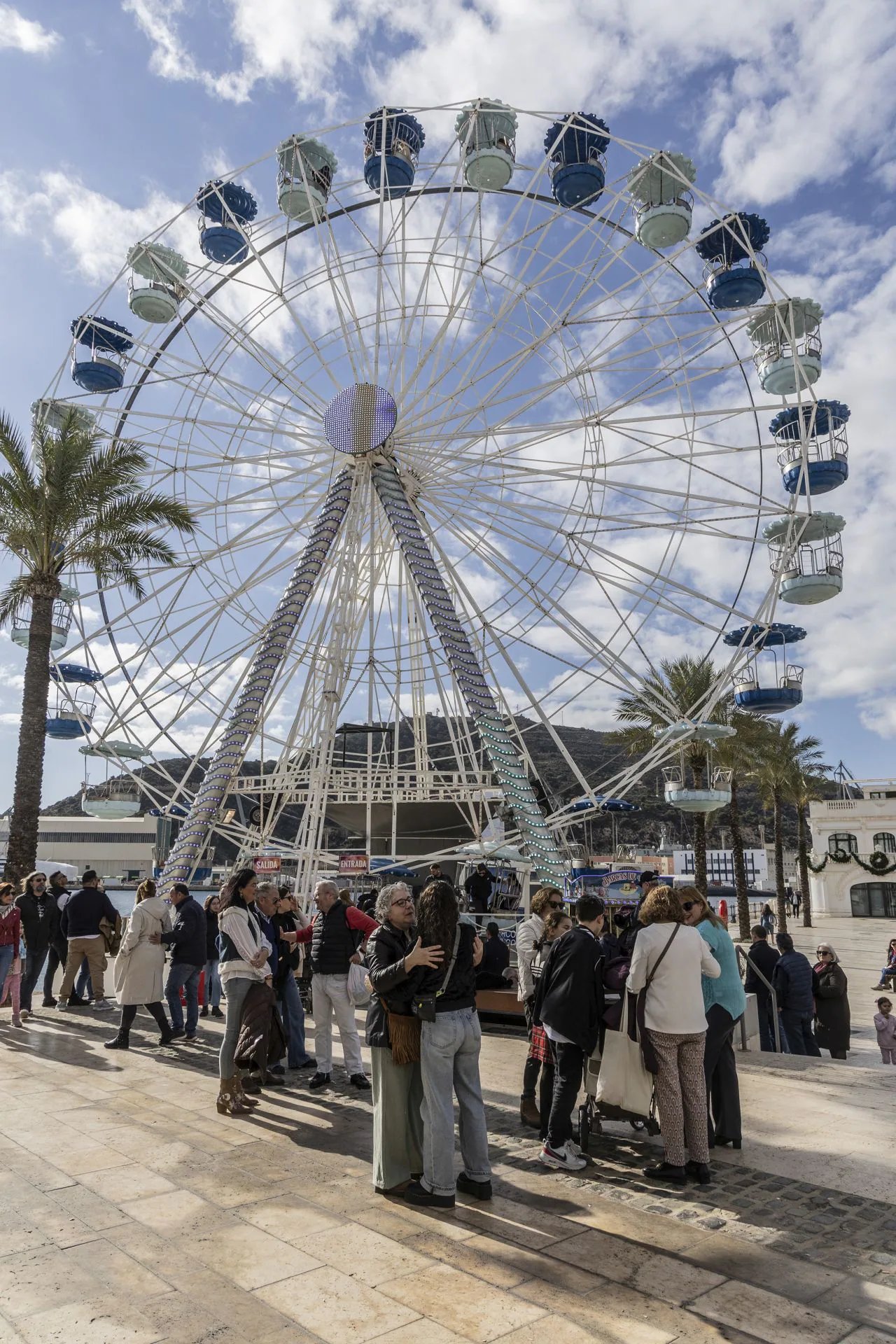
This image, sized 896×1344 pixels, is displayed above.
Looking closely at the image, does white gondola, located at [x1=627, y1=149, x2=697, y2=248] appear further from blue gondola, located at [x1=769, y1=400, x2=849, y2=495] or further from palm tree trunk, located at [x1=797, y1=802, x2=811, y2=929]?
palm tree trunk, located at [x1=797, y1=802, x2=811, y2=929]

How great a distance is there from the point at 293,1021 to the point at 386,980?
3.99m

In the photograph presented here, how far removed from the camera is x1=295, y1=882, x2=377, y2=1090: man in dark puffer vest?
7.21 metres

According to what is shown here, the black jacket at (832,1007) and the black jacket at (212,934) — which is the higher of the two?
the black jacket at (212,934)

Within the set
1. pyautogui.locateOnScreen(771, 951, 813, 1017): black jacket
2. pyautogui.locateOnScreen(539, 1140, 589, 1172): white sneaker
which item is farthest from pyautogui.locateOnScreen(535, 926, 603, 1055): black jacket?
pyautogui.locateOnScreen(771, 951, 813, 1017): black jacket

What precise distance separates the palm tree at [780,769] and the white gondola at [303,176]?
82.8 feet

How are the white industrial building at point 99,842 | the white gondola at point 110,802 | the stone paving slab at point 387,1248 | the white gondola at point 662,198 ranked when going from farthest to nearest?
the white industrial building at point 99,842 → the white gondola at point 110,802 → the white gondola at point 662,198 → the stone paving slab at point 387,1248

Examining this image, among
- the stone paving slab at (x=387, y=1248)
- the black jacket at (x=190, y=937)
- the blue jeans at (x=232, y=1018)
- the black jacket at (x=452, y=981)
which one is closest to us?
the stone paving slab at (x=387, y=1248)

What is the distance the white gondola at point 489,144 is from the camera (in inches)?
671

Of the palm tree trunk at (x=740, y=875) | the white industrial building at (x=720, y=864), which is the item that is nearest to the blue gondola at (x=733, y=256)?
the palm tree trunk at (x=740, y=875)

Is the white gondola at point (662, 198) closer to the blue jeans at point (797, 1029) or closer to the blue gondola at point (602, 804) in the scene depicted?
the blue gondola at point (602, 804)

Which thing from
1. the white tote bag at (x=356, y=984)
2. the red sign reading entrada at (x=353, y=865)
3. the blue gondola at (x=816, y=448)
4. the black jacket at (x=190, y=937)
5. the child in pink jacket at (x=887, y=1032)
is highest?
the blue gondola at (x=816, y=448)

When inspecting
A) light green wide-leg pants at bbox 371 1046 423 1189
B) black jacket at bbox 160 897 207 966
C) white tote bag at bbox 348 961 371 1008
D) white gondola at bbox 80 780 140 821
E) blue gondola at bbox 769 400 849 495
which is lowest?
light green wide-leg pants at bbox 371 1046 423 1189

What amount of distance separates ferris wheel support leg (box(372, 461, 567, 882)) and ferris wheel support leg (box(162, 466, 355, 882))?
39.8 inches

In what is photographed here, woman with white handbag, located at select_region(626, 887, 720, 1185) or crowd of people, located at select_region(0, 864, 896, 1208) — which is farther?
woman with white handbag, located at select_region(626, 887, 720, 1185)
